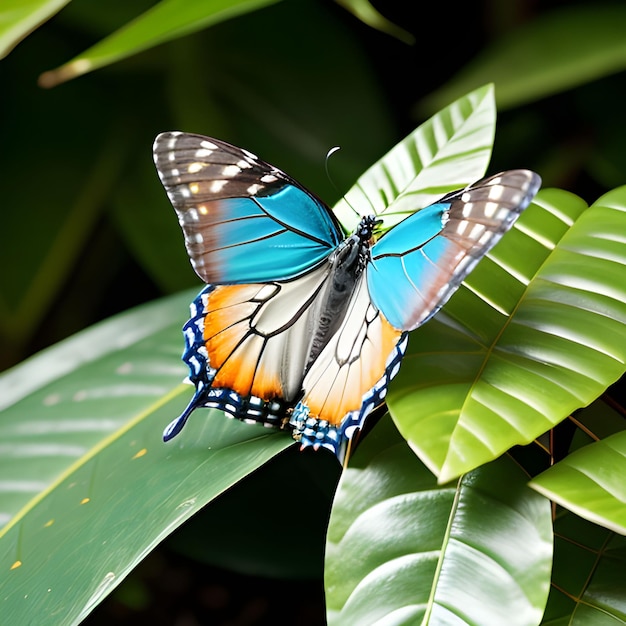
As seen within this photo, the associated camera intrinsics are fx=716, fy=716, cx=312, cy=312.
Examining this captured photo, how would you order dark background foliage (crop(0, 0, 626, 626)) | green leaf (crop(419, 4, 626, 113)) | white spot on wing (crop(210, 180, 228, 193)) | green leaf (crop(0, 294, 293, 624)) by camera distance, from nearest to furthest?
green leaf (crop(0, 294, 293, 624))
white spot on wing (crop(210, 180, 228, 193))
green leaf (crop(419, 4, 626, 113))
dark background foliage (crop(0, 0, 626, 626))

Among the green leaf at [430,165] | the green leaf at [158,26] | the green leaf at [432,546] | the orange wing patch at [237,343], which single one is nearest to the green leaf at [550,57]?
the green leaf at [430,165]

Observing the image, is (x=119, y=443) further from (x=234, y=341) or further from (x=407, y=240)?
(x=407, y=240)

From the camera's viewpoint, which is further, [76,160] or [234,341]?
[76,160]

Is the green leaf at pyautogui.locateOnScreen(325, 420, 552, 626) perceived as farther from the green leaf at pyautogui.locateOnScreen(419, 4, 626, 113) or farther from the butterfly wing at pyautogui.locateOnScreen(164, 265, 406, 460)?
the green leaf at pyautogui.locateOnScreen(419, 4, 626, 113)

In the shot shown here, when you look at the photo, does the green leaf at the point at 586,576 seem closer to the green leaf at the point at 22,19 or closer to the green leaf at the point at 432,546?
the green leaf at the point at 432,546

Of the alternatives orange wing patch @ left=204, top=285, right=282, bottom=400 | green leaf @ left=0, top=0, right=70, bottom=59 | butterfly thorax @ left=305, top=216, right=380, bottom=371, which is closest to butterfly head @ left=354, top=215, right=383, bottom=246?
butterfly thorax @ left=305, top=216, right=380, bottom=371

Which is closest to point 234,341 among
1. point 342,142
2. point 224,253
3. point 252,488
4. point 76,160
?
point 224,253

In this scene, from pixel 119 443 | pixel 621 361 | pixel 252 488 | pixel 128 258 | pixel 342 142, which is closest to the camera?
pixel 621 361
